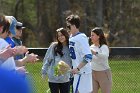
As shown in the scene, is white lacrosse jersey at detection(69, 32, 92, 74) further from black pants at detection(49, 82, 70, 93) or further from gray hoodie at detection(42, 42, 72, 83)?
black pants at detection(49, 82, 70, 93)

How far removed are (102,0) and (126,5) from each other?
1.78 metres

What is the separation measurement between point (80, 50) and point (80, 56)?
0.11m

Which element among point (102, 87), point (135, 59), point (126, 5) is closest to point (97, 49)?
point (102, 87)

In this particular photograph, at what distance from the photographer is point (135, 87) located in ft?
34.2

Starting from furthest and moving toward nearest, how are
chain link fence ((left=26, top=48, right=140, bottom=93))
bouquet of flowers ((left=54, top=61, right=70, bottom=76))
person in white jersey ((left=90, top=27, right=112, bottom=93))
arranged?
chain link fence ((left=26, top=48, right=140, bottom=93)) < person in white jersey ((left=90, top=27, right=112, bottom=93)) < bouquet of flowers ((left=54, top=61, right=70, bottom=76))

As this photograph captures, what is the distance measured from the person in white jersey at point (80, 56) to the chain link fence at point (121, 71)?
6.14 feet

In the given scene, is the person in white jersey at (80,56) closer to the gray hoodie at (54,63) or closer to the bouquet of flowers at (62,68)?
the bouquet of flowers at (62,68)

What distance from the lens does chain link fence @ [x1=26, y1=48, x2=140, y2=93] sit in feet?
30.1

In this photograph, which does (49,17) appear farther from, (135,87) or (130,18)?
(135,87)

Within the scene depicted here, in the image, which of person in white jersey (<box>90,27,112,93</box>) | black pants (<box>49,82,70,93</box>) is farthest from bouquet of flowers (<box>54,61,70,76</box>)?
person in white jersey (<box>90,27,112,93</box>)

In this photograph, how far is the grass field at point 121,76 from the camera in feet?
31.8

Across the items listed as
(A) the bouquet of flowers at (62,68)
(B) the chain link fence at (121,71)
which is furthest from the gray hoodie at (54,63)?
(B) the chain link fence at (121,71)

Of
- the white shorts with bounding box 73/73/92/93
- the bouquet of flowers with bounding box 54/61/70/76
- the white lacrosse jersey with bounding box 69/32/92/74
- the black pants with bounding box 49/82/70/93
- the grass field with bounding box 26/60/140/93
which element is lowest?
the grass field with bounding box 26/60/140/93

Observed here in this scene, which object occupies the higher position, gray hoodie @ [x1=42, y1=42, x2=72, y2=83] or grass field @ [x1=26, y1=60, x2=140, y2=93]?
gray hoodie @ [x1=42, y1=42, x2=72, y2=83]
